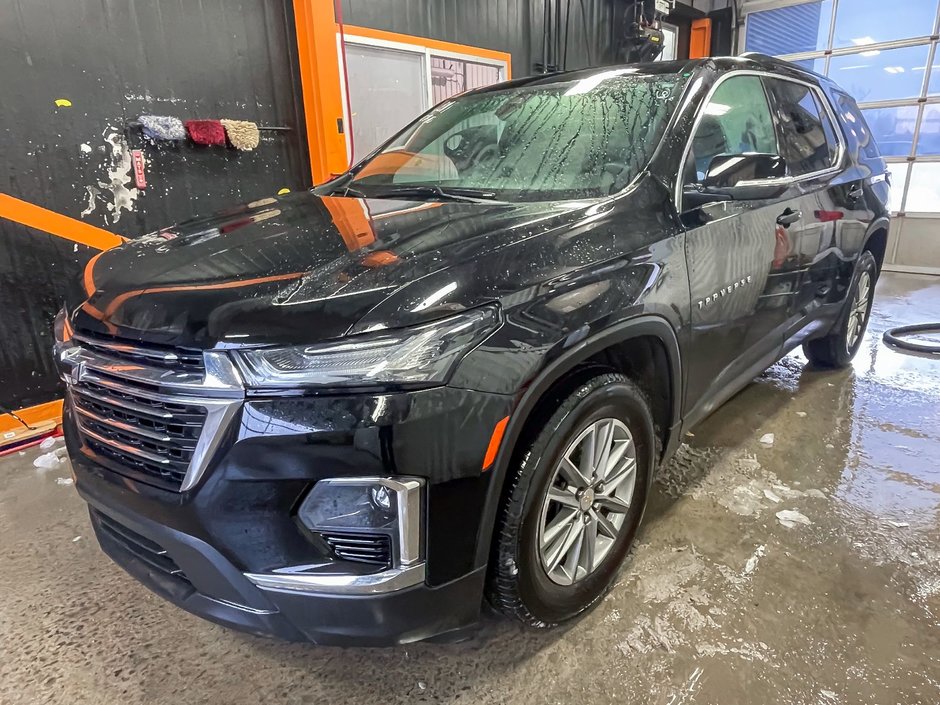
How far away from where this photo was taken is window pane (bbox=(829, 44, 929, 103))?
24.5 feet

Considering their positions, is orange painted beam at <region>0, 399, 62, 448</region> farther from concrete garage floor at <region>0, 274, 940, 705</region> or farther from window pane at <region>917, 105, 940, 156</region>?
window pane at <region>917, 105, 940, 156</region>

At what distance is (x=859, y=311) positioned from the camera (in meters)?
3.68

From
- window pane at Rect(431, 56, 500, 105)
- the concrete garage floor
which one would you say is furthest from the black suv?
window pane at Rect(431, 56, 500, 105)

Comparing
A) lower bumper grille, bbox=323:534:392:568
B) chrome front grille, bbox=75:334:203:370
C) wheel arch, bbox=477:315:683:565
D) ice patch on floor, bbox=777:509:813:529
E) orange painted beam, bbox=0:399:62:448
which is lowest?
orange painted beam, bbox=0:399:62:448

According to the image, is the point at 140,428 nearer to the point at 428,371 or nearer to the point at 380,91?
the point at 428,371

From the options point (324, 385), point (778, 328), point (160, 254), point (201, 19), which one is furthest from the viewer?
point (201, 19)

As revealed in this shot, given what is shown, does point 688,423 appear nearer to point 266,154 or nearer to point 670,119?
point 670,119

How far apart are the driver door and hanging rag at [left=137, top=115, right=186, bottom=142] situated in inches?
120

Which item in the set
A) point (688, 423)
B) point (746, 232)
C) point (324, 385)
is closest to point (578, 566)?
point (688, 423)

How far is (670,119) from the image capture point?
1.96m

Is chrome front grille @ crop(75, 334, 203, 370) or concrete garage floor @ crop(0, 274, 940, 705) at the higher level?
→ chrome front grille @ crop(75, 334, 203, 370)

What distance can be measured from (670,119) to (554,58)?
5345 mm

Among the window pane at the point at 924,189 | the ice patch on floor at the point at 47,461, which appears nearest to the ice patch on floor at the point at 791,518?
the ice patch on floor at the point at 47,461

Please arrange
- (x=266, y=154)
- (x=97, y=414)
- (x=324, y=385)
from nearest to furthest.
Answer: (x=324, y=385) → (x=97, y=414) → (x=266, y=154)
